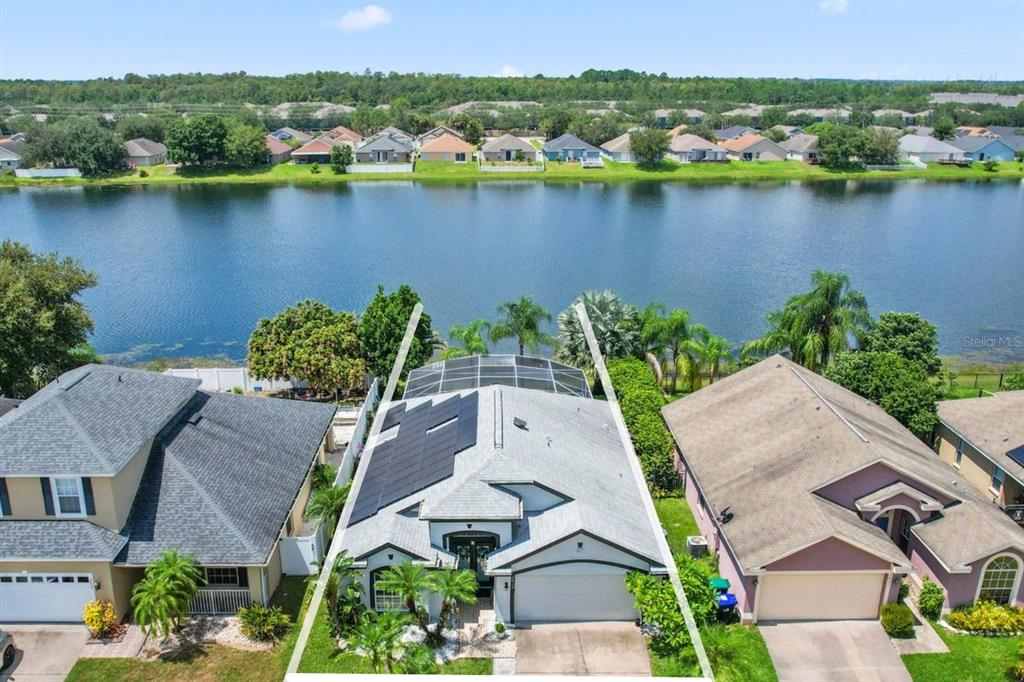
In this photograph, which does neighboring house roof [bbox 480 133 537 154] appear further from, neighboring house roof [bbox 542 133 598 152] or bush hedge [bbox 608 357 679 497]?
bush hedge [bbox 608 357 679 497]

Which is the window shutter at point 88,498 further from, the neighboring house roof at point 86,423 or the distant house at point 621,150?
the distant house at point 621,150

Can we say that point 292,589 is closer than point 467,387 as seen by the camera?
Yes

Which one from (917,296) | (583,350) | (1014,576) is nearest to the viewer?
(1014,576)

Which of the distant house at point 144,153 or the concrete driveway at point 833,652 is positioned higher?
the distant house at point 144,153

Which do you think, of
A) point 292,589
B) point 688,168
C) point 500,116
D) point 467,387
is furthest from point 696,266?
point 500,116

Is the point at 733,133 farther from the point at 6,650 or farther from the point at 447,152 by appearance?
the point at 6,650

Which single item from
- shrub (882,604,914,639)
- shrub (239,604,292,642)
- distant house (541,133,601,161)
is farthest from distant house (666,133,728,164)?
shrub (239,604,292,642)

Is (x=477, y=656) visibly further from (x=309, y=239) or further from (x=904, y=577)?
(x=309, y=239)

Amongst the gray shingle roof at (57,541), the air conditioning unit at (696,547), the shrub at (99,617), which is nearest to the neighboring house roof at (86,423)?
the gray shingle roof at (57,541)

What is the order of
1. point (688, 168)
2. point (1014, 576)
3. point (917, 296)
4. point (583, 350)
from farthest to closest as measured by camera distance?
point (688, 168) < point (917, 296) < point (583, 350) < point (1014, 576)
